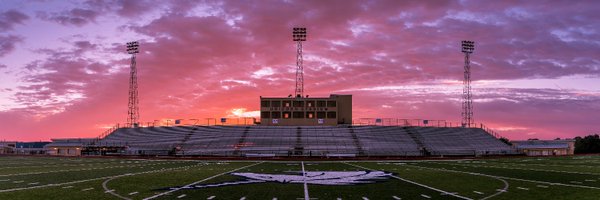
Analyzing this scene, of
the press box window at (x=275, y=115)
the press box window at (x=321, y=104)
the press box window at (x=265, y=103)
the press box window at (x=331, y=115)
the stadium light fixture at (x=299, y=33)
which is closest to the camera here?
the stadium light fixture at (x=299, y=33)

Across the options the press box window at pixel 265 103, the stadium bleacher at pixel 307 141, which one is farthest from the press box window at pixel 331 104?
the press box window at pixel 265 103

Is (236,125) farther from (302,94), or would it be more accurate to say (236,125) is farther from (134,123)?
(134,123)

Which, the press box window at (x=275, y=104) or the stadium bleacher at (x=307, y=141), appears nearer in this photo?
the stadium bleacher at (x=307, y=141)

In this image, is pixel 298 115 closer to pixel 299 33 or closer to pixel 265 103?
pixel 265 103

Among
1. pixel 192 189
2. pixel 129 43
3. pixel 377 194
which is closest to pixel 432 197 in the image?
pixel 377 194

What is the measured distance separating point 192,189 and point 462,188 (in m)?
13.8

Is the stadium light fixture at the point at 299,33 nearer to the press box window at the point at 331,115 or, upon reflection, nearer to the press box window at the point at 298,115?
the press box window at the point at 298,115

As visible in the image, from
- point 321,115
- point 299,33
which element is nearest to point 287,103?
point 321,115

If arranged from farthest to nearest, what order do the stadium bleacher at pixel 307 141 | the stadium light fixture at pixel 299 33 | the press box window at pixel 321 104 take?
the press box window at pixel 321 104
the stadium light fixture at pixel 299 33
the stadium bleacher at pixel 307 141

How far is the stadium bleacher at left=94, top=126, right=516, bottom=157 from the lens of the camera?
8075cm

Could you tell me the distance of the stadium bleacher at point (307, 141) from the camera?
265 ft

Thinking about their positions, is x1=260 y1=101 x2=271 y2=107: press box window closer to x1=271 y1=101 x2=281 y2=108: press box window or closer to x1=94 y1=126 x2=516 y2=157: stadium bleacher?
x1=271 y1=101 x2=281 y2=108: press box window

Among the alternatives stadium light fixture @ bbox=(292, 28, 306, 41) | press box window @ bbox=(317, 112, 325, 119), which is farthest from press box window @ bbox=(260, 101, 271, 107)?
stadium light fixture @ bbox=(292, 28, 306, 41)

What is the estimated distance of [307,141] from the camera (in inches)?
3467
